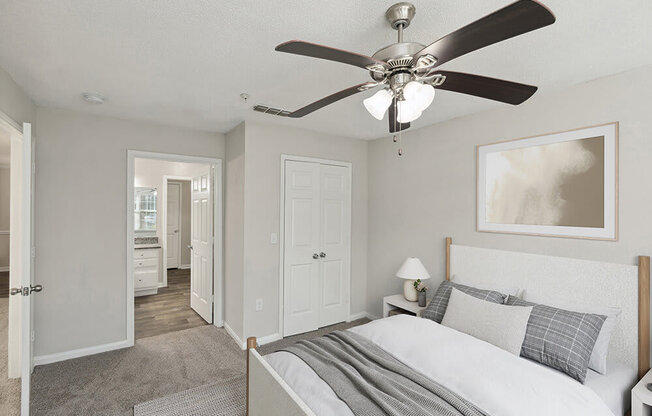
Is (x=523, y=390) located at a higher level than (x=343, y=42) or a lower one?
lower

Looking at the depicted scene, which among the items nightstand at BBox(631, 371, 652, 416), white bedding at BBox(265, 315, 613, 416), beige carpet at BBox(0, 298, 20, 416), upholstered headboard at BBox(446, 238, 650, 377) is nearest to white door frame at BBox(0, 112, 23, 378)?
beige carpet at BBox(0, 298, 20, 416)

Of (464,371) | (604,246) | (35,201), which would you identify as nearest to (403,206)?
(604,246)

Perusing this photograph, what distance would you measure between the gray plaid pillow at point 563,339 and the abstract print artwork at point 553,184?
25.4 inches

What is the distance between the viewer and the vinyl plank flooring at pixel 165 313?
3.94 m

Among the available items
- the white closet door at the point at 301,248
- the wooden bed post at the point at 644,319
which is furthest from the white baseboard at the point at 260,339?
the wooden bed post at the point at 644,319

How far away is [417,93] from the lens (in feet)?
4.40

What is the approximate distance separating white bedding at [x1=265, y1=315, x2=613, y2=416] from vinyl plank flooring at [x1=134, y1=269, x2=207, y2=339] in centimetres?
252

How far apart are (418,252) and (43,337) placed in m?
3.77

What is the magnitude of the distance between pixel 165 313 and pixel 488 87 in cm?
468

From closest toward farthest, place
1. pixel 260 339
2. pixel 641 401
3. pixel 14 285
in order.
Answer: pixel 641 401 → pixel 14 285 → pixel 260 339

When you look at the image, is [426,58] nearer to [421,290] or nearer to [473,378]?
[473,378]

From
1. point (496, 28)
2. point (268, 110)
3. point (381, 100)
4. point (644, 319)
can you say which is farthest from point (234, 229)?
point (644, 319)

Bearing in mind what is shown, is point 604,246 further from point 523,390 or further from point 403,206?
point 403,206

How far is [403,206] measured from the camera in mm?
3785
